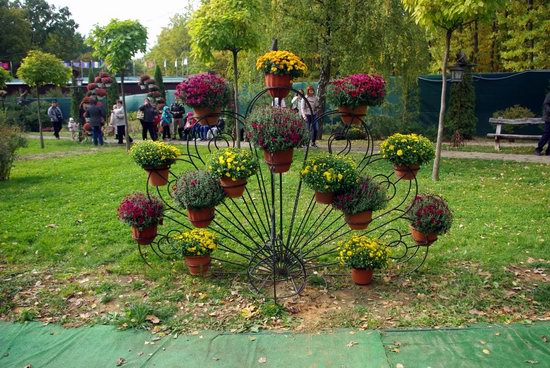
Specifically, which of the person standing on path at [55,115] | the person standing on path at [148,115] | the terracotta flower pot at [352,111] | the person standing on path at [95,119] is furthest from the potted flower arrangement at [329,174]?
the person standing on path at [55,115]

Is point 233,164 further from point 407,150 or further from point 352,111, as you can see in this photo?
point 407,150

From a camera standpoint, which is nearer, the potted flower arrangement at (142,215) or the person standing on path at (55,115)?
Result: the potted flower arrangement at (142,215)

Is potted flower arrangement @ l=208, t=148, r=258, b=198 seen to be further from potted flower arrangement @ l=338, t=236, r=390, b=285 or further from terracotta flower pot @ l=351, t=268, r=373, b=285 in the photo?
terracotta flower pot @ l=351, t=268, r=373, b=285

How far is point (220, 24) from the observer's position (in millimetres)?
7828

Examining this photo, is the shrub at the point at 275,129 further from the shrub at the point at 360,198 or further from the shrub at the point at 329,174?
the shrub at the point at 360,198

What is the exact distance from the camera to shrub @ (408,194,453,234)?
4523 millimetres

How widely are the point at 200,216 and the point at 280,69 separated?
5.06 feet

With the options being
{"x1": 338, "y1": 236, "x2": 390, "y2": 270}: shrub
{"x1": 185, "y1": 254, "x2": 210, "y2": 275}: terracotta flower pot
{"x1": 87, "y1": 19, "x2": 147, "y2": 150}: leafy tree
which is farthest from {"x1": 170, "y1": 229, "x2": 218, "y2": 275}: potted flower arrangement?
{"x1": 87, "y1": 19, "x2": 147, "y2": 150}: leafy tree

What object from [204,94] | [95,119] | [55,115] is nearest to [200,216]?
[204,94]

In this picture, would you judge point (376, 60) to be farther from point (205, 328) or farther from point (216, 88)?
point (205, 328)

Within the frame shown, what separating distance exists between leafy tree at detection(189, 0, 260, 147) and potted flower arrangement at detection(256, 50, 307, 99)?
152 inches

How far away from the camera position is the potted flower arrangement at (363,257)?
14.8ft

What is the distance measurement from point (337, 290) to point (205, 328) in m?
1.36

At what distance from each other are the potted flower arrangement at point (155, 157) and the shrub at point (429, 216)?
2.40 m
